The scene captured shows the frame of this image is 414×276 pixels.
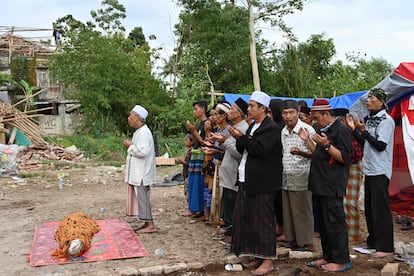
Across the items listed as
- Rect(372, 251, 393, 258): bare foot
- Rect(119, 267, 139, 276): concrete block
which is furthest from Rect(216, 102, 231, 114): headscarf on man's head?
Rect(372, 251, 393, 258): bare foot

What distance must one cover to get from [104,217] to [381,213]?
4.27m

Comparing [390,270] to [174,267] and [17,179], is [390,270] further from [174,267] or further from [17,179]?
[17,179]

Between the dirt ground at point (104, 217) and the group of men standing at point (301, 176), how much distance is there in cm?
29

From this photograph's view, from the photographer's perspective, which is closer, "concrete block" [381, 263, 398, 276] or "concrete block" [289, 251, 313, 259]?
"concrete block" [381, 263, 398, 276]

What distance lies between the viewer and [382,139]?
4.62 metres

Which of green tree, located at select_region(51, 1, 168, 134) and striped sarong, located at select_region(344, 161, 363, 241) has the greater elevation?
green tree, located at select_region(51, 1, 168, 134)

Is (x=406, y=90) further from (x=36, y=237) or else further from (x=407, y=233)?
(x=36, y=237)

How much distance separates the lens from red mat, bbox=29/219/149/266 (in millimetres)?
4629

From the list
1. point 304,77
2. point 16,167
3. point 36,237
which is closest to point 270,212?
point 36,237

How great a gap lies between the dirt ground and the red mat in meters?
0.10

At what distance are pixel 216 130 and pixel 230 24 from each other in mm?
15082

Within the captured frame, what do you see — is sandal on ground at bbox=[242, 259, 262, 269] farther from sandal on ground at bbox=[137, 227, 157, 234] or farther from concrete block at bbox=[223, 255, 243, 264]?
sandal on ground at bbox=[137, 227, 157, 234]

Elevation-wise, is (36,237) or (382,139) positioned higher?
(382,139)

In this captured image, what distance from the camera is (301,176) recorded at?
4.61 meters
